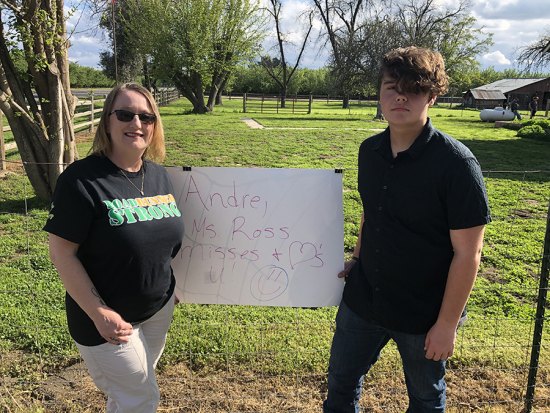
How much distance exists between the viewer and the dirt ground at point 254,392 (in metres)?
2.69

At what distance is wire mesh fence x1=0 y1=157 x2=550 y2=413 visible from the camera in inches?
108

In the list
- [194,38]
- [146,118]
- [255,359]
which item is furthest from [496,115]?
[146,118]

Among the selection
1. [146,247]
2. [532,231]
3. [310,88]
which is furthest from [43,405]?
[310,88]

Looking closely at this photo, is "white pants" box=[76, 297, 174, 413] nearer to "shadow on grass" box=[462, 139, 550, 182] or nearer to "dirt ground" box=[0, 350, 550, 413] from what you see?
"dirt ground" box=[0, 350, 550, 413]

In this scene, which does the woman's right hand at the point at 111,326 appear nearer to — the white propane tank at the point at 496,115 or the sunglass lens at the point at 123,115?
the sunglass lens at the point at 123,115

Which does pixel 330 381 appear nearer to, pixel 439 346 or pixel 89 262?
pixel 439 346

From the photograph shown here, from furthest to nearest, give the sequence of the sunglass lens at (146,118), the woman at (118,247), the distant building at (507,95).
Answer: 1. the distant building at (507,95)
2. the sunglass lens at (146,118)
3. the woman at (118,247)

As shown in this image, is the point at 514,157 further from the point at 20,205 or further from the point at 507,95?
the point at 507,95

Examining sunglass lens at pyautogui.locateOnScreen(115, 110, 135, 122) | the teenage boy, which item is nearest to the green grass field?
the teenage boy

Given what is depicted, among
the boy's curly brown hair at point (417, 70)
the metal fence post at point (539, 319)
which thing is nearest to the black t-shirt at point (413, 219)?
the boy's curly brown hair at point (417, 70)

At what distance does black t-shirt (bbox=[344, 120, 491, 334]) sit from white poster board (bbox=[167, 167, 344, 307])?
54cm

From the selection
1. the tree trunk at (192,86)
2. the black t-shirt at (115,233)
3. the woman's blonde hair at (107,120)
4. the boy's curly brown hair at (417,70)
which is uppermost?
the tree trunk at (192,86)

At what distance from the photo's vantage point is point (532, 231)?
6086 millimetres

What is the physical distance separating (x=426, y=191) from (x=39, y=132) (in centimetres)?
641
